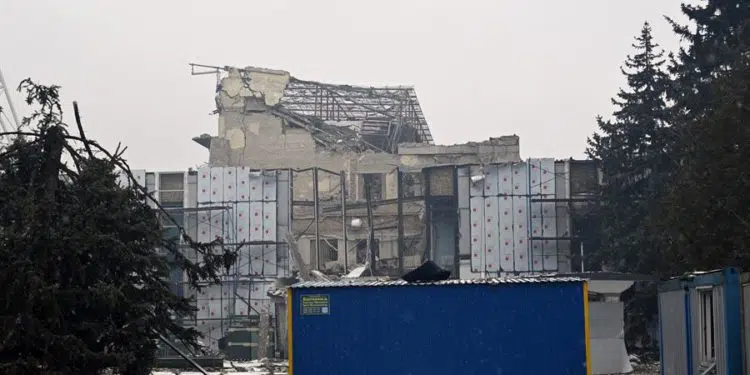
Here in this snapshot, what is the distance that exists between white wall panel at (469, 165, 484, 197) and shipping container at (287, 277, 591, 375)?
32344 mm

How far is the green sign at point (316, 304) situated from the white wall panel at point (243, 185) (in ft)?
112

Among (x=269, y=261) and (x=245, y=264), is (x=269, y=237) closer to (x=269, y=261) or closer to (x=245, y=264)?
(x=269, y=261)

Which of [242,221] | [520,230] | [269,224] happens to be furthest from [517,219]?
[242,221]

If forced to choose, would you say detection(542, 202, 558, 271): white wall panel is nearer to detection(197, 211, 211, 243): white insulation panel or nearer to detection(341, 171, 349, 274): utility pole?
detection(341, 171, 349, 274): utility pole

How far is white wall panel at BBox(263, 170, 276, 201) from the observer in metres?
50.3

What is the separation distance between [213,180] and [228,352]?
984 cm

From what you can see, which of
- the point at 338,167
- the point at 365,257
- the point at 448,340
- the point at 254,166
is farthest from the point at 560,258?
the point at 448,340

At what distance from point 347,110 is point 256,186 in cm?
1341

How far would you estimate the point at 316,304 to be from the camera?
640 inches

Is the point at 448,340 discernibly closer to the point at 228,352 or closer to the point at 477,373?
the point at 477,373

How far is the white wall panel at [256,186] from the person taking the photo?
5009cm

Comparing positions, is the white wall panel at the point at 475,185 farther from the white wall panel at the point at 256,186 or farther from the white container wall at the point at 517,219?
the white wall panel at the point at 256,186

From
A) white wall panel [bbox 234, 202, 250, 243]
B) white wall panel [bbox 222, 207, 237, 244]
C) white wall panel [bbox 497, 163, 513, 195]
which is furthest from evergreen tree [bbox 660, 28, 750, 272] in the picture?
white wall panel [bbox 222, 207, 237, 244]

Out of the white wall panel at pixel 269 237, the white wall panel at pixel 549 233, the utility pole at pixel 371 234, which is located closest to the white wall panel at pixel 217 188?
the white wall panel at pixel 269 237
